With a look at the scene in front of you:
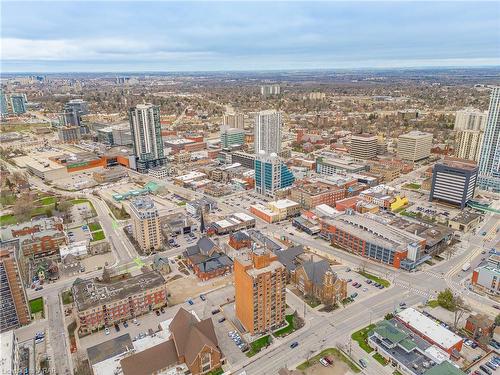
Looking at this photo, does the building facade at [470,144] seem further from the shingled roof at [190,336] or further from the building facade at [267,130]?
the shingled roof at [190,336]

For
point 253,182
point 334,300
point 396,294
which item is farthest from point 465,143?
point 334,300

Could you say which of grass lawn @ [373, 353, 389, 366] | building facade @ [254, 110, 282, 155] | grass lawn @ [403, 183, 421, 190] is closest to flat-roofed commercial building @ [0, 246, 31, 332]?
grass lawn @ [373, 353, 389, 366]

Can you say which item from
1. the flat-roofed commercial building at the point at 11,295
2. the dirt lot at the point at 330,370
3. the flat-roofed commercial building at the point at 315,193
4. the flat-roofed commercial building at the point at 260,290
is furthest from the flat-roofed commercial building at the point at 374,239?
the flat-roofed commercial building at the point at 11,295

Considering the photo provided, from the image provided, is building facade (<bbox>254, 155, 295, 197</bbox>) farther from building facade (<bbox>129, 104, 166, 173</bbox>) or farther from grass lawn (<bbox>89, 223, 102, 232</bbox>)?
building facade (<bbox>129, 104, 166, 173</bbox>)

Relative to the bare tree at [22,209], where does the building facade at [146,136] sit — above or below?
above

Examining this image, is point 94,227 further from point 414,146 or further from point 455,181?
point 414,146

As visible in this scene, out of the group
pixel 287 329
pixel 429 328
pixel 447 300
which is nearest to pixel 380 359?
pixel 429 328

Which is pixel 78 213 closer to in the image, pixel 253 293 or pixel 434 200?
pixel 253 293
